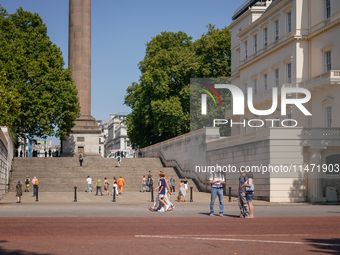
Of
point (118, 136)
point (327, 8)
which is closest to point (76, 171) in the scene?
point (327, 8)

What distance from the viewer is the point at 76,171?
49469 mm

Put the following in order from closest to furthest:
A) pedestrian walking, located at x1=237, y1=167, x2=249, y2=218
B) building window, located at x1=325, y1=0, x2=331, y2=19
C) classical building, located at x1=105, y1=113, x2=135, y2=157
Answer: pedestrian walking, located at x1=237, y1=167, x2=249, y2=218 → building window, located at x1=325, y1=0, x2=331, y2=19 → classical building, located at x1=105, y1=113, x2=135, y2=157

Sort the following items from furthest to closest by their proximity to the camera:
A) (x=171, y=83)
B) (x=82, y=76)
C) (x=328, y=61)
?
(x=171, y=83) < (x=82, y=76) < (x=328, y=61)

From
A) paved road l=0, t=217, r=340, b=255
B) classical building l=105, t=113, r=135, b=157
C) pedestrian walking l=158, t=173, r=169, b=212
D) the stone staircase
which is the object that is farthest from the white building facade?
classical building l=105, t=113, r=135, b=157

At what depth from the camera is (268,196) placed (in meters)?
31.5

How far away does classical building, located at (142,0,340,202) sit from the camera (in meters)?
31.4

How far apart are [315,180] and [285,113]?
42.6 feet

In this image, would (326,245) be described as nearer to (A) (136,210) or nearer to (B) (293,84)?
(A) (136,210)

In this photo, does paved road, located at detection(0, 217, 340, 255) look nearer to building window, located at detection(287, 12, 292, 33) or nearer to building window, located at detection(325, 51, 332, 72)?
building window, located at detection(325, 51, 332, 72)

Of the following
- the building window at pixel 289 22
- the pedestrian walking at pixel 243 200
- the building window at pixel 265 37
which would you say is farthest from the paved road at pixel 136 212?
the building window at pixel 265 37

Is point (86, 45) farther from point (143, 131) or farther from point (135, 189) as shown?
point (135, 189)

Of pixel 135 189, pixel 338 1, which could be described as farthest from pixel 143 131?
pixel 338 1

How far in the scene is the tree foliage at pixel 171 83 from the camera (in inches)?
2432

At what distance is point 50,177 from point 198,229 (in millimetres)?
33974
